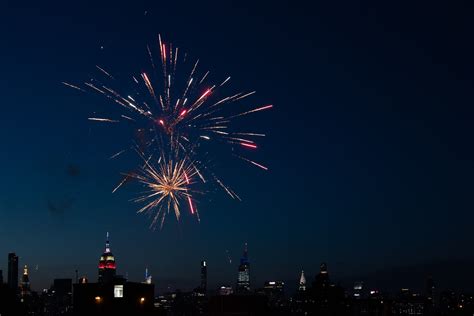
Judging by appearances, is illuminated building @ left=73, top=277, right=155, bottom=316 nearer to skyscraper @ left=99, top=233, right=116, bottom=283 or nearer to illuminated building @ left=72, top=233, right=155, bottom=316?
illuminated building @ left=72, top=233, right=155, bottom=316

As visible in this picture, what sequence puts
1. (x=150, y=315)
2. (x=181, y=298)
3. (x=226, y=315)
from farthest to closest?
(x=181, y=298)
(x=150, y=315)
(x=226, y=315)

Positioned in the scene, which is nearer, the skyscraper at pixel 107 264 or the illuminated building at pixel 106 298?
the illuminated building at pixel 106 298

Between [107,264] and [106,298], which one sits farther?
[107,264]

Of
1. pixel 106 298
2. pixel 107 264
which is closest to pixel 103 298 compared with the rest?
pixel 106 298

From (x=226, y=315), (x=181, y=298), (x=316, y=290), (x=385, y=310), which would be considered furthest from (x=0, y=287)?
(x=181, y=298)

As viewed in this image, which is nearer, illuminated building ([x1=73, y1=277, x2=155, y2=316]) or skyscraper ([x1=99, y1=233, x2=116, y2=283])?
illuminated building ([x1=73, y1=277, x2=155, y2=316])

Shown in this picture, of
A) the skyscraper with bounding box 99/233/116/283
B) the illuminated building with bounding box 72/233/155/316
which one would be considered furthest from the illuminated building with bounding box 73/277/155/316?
the skyscraper with bounding box 99/233/116/283

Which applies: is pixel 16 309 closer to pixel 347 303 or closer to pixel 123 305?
pixel 123 305

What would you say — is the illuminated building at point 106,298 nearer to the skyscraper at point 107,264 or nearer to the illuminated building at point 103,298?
the illuminated building at point 103,298

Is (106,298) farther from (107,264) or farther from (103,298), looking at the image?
(107,264)

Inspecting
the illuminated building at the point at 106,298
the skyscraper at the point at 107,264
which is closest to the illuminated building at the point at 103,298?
the illuminated building at the point at 106,298

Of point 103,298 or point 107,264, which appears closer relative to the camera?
point 103,298
